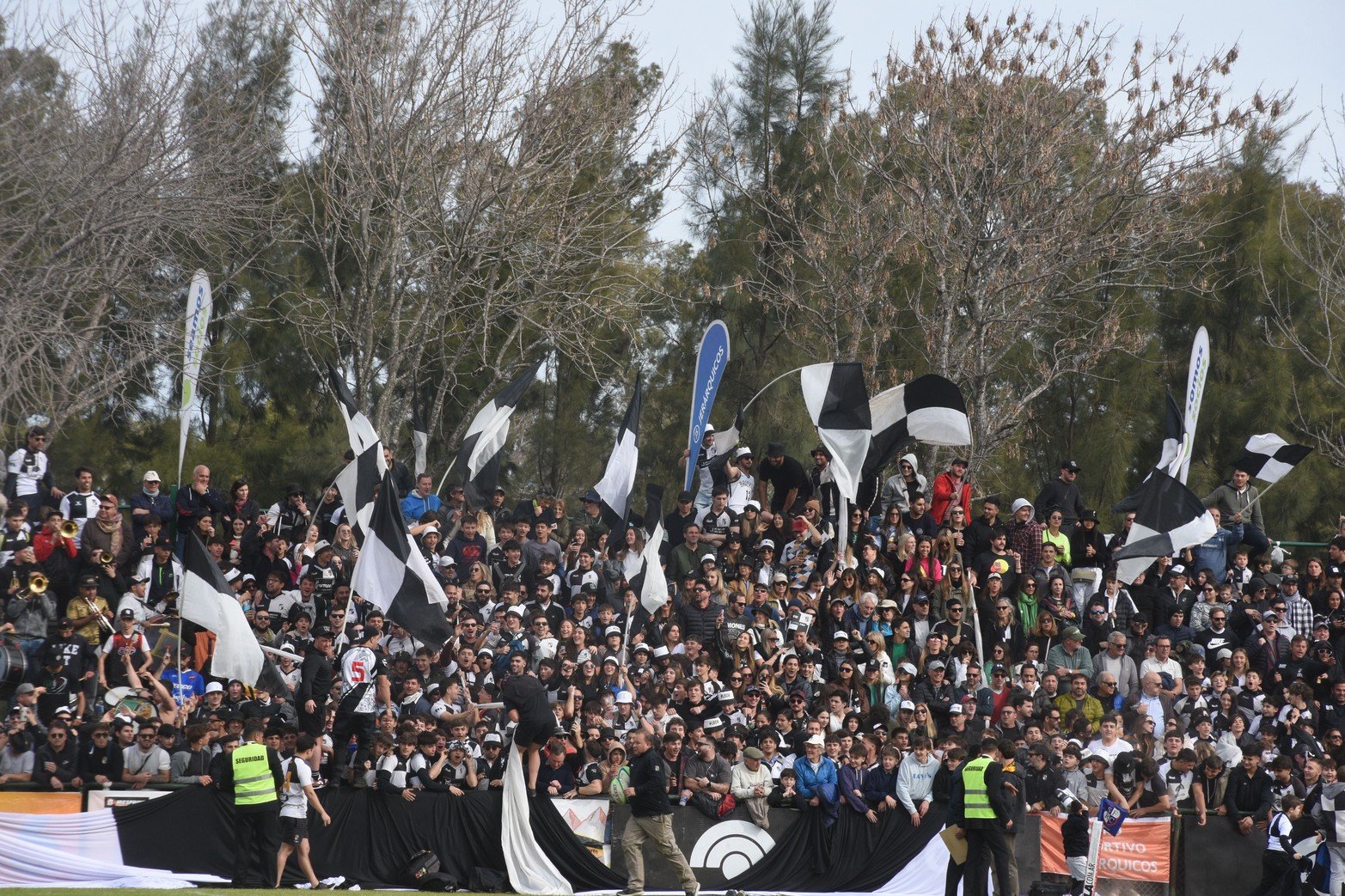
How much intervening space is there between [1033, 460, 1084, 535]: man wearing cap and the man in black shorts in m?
8.34

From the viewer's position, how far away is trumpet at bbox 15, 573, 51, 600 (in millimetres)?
18375

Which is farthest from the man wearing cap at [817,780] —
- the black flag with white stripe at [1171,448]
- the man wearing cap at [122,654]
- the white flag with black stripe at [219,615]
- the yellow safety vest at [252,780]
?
the black flag with white stripe at [1171,448]

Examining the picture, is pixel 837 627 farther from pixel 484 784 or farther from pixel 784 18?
pixel 784 18

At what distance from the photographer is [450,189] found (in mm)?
29016

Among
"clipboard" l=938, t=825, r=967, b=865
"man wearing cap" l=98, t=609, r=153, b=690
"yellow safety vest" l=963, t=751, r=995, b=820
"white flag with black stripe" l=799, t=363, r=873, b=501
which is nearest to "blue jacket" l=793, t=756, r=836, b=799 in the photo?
"clipboard" l=938, t=825, r=967, b=865

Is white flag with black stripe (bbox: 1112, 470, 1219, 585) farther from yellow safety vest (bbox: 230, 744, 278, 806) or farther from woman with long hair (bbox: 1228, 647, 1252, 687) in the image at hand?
yellow safety vest (bbox: 230, 744, 278, 806)

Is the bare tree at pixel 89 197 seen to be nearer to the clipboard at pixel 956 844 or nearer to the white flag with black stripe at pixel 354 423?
the white flag with black stripe at pixel 354 423

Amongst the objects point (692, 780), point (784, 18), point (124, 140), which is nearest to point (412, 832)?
point (692, 780)

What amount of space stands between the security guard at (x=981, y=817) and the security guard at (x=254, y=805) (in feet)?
21.5

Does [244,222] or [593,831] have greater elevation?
[244,222]

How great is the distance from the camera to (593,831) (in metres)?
17.4

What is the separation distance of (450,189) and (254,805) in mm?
15176

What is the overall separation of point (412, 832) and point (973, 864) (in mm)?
5739

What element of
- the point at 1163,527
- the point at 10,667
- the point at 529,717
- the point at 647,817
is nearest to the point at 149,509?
the point at 10,667
